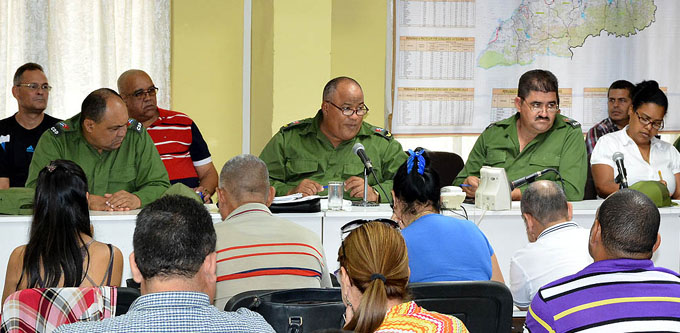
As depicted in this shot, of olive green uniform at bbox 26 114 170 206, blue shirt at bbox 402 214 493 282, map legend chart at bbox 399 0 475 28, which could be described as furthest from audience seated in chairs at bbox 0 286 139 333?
map legend chart at bbox 399 0 475 28

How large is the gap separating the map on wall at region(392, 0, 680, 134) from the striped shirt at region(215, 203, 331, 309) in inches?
124

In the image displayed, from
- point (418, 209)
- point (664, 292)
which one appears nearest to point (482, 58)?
point (418, 209)

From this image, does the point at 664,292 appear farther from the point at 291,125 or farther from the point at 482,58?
the point at 482,58

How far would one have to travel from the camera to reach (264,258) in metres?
2.55

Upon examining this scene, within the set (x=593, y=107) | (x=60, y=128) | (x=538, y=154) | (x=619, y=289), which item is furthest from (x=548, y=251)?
(x=593, y=107)

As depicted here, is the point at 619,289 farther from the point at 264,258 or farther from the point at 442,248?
the point at 264,258

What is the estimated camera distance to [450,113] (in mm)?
5820

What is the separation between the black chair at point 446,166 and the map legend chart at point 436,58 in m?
0.92

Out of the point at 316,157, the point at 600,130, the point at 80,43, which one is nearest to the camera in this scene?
the point at 316,157

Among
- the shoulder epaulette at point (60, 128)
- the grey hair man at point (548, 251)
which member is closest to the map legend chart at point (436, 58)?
the shoulder epaulette at point (60, 128)

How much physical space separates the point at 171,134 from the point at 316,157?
0.89m

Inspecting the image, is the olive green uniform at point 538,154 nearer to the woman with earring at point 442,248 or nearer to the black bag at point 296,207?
the black bag at point 296,207

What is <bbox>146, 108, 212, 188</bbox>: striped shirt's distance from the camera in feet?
15.5

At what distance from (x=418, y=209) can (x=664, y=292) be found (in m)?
1.04
